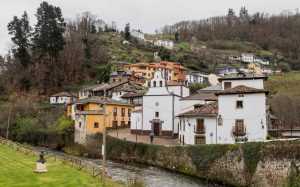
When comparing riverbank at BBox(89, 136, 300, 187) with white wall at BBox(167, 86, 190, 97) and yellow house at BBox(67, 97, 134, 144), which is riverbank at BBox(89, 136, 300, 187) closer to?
white wall at BBox(167, 86, 190, 97)

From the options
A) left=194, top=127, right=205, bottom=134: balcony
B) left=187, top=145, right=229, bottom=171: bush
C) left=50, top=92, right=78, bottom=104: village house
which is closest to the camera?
left=187, top=145, right=229, bottom=171: bush

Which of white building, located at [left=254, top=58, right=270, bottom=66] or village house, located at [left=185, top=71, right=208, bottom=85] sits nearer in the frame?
village house, located at [left=185, top=71, right=208, bottom=85]

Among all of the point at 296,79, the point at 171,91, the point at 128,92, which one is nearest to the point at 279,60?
the point at 296,79

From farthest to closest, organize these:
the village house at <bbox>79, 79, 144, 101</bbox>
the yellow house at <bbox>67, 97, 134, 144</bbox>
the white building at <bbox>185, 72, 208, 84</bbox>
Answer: the white building at <bbox>185, 72, 208, 84</bbox> < the village house at <bbox>79, 79, 144, 101</bbox> < the yellow house at <bbox>67, 97, 134, 144</bbox>

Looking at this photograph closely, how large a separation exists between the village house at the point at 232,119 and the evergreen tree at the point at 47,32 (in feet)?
174

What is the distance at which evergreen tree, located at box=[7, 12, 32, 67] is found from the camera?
86125 millimetres

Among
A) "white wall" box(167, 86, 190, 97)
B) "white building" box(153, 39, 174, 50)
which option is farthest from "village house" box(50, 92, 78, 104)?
"white building" box(153, 39, 174, 50)

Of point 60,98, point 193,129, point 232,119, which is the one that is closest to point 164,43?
point 60,98

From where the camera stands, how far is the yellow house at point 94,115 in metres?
56.9

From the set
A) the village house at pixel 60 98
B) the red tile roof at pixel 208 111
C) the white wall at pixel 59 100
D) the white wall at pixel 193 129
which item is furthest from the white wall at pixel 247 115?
the white wall at pixel 59 100

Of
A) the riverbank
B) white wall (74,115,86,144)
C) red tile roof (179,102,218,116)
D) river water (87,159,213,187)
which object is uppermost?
red tile roof (179,102,218,116)

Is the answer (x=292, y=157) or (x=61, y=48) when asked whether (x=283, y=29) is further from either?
(x=292, y=157)

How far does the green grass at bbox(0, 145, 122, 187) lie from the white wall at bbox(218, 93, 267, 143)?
17543 mm

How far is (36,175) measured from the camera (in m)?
25.1
